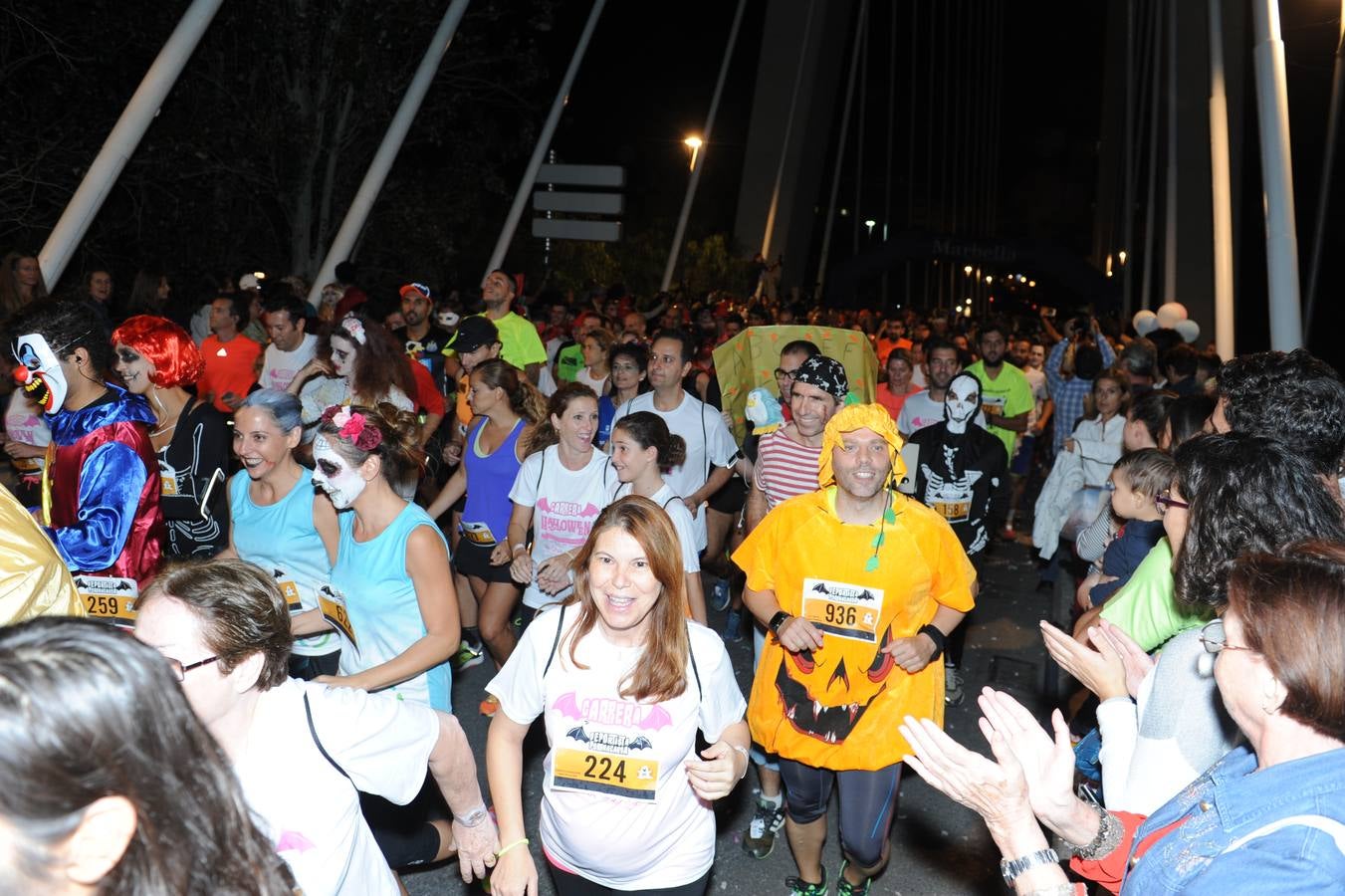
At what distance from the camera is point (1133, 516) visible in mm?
4492

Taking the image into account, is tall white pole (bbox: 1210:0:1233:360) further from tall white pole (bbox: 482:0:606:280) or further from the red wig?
the red wig

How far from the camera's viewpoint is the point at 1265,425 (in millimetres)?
3508

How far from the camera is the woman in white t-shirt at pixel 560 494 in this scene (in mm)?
5316

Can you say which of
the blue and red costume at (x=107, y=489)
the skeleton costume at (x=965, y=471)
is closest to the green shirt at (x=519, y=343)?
the skeleton costume at (x=965, y=471)

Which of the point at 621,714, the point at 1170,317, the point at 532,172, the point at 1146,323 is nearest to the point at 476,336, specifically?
the point at 621,714

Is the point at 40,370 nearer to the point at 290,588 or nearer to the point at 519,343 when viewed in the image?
the point at 290,588

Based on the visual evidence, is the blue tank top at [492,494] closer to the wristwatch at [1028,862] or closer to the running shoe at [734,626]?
the running shoe at [734,626]

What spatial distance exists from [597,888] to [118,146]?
752 centimetres

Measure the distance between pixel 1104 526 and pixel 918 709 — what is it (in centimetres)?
217

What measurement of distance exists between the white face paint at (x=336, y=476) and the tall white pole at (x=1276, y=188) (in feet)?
22.6

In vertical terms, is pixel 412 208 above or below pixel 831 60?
below

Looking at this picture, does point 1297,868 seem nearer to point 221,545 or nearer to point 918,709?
point 918,709

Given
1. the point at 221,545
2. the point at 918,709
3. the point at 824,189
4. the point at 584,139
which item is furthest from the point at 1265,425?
the point at 824,189

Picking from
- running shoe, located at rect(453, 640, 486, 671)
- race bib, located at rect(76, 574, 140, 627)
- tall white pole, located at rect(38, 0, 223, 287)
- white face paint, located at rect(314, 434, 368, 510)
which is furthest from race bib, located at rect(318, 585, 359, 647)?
tall white pole, located at rect(38, 0, 223, 287)
